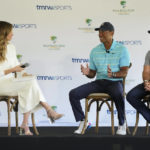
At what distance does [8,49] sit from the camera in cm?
432

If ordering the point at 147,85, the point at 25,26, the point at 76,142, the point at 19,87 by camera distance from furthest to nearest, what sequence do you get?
the point at 25,26, the point at 19,87, the point at 147,85, the point at 76,142

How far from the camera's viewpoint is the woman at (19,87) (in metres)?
4.07

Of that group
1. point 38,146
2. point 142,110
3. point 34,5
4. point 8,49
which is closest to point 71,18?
point 34,5

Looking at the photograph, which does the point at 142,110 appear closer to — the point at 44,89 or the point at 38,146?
the point at 44,89

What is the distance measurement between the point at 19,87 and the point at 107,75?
93 centimetres

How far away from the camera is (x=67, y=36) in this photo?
5.19 m

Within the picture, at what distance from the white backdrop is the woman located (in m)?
0.92

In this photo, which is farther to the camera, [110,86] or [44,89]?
[44,89]

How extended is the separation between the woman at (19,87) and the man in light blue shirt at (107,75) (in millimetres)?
391

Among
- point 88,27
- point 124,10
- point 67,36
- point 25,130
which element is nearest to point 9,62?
point 25,130

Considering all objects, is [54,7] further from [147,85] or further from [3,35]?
[147,85]

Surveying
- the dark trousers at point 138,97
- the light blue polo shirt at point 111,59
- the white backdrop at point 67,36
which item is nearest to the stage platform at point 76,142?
the dark trousers at point 138,97

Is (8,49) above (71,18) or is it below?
below

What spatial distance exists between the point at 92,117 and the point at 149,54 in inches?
56.8
